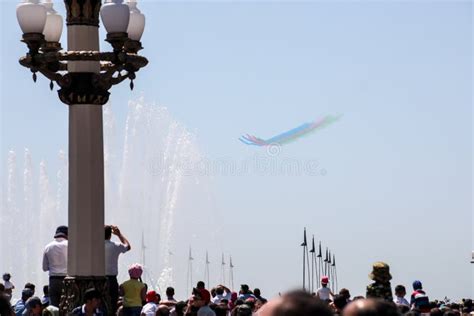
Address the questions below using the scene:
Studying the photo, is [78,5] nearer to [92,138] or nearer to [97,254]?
[92,138]

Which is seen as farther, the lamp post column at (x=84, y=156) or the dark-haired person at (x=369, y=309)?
the lamp post column at (x=84, y=156)

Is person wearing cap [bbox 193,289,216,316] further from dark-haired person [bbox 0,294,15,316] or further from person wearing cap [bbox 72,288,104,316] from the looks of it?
dark-haired person [bbox 0,294,15,316]

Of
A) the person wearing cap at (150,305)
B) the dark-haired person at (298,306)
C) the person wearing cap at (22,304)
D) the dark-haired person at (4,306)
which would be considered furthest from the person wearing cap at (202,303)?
the dark-haired person at (298,306)

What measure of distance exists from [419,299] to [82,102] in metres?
5.52

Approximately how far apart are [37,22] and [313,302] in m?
10.2

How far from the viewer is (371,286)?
12.3 metres

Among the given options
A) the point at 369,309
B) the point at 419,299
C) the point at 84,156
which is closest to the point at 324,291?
the point at 419,299

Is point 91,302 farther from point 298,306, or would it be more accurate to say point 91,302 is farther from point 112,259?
point 298,306

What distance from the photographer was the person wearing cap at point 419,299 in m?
16.2

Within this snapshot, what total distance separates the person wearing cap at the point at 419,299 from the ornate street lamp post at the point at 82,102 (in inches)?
179

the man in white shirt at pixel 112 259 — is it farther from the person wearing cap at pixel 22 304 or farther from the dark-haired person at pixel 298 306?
the dark-haired person at pixel 298 306

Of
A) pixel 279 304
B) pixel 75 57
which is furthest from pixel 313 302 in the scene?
pixel 75 57

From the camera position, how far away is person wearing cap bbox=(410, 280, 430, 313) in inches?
639

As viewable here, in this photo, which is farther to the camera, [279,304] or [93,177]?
[93,177]
